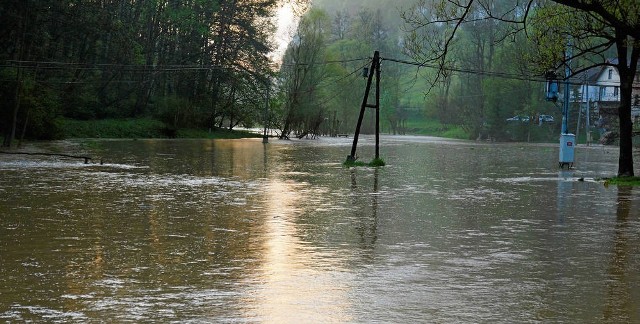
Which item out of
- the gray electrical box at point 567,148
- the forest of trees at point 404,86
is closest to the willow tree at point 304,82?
the forest of trees at point 404,86

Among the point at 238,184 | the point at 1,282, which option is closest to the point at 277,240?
the point at 1,282

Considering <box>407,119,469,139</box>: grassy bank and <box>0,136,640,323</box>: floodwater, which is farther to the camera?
<box>407,119,469,139</box>: grassy bank

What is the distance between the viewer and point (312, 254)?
10820mm

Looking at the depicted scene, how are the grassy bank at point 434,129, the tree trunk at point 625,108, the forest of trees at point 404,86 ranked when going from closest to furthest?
the tree trunk at point 625,108 < the forest of trees at point 404,86 < the grassy bank at point 434,129

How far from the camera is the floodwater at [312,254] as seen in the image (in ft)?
24.8

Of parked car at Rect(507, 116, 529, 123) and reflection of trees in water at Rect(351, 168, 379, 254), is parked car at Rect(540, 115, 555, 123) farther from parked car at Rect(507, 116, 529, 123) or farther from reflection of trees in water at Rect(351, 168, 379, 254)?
reflection of trees in water at Rect(351, 168, 379, 254)

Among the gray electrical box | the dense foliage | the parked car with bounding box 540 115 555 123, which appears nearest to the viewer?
the gray electrical box

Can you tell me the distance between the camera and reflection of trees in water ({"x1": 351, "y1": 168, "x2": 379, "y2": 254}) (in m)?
12.5

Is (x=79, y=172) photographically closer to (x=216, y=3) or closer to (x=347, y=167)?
(x=347, y=167)

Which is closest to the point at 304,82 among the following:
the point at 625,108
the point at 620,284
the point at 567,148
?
the point at 567,148

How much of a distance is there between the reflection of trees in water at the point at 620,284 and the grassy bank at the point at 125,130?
4793 centimetres

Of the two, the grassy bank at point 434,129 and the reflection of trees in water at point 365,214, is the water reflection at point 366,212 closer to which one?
Answer: the reflection of trees in water at point 365,214

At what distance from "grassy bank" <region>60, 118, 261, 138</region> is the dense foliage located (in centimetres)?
110

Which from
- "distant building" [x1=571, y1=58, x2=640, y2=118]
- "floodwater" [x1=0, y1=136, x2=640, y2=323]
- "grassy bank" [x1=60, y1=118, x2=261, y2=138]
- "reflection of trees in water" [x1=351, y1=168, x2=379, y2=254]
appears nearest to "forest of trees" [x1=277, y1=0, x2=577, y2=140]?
"distant building" [x1=571, y1=58, x2=640, y2=118]
